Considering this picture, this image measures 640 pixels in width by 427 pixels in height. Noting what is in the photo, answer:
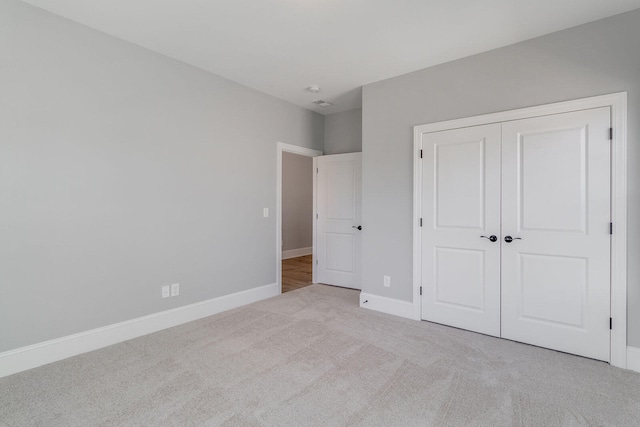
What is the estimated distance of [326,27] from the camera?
2521 millimetres

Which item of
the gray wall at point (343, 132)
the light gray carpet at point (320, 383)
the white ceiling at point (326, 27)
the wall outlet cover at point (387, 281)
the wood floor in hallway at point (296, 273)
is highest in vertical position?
the white ceiling at point (326, 27)

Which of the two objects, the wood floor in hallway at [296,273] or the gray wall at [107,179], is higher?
the gray wall at [107,179]

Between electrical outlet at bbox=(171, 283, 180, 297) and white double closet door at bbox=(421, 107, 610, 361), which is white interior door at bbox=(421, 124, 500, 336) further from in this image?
electrical outlet at bbox=(171, 283, 180, 297)

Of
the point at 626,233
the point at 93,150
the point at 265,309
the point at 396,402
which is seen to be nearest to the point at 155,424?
the point at 396,402

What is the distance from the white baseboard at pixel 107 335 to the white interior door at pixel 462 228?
2274 mm

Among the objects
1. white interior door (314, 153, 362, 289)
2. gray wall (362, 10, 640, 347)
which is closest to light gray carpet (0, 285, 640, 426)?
gray wall (362, 10, 640, 347)

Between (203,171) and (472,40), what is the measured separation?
293 centimetres

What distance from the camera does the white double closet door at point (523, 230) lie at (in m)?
2.44

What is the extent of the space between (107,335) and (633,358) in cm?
422

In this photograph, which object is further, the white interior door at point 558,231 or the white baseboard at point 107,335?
the white interior door at point 558,231

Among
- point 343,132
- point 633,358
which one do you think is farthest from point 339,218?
point 633,358

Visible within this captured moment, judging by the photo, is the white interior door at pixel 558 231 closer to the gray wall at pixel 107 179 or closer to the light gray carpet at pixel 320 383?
the light gray carpet at pixel 320 383

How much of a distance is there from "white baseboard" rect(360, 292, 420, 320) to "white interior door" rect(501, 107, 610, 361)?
920mm

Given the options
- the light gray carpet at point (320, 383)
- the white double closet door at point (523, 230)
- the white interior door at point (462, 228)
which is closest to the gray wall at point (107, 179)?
the light gray carpet at point (320, 383)
